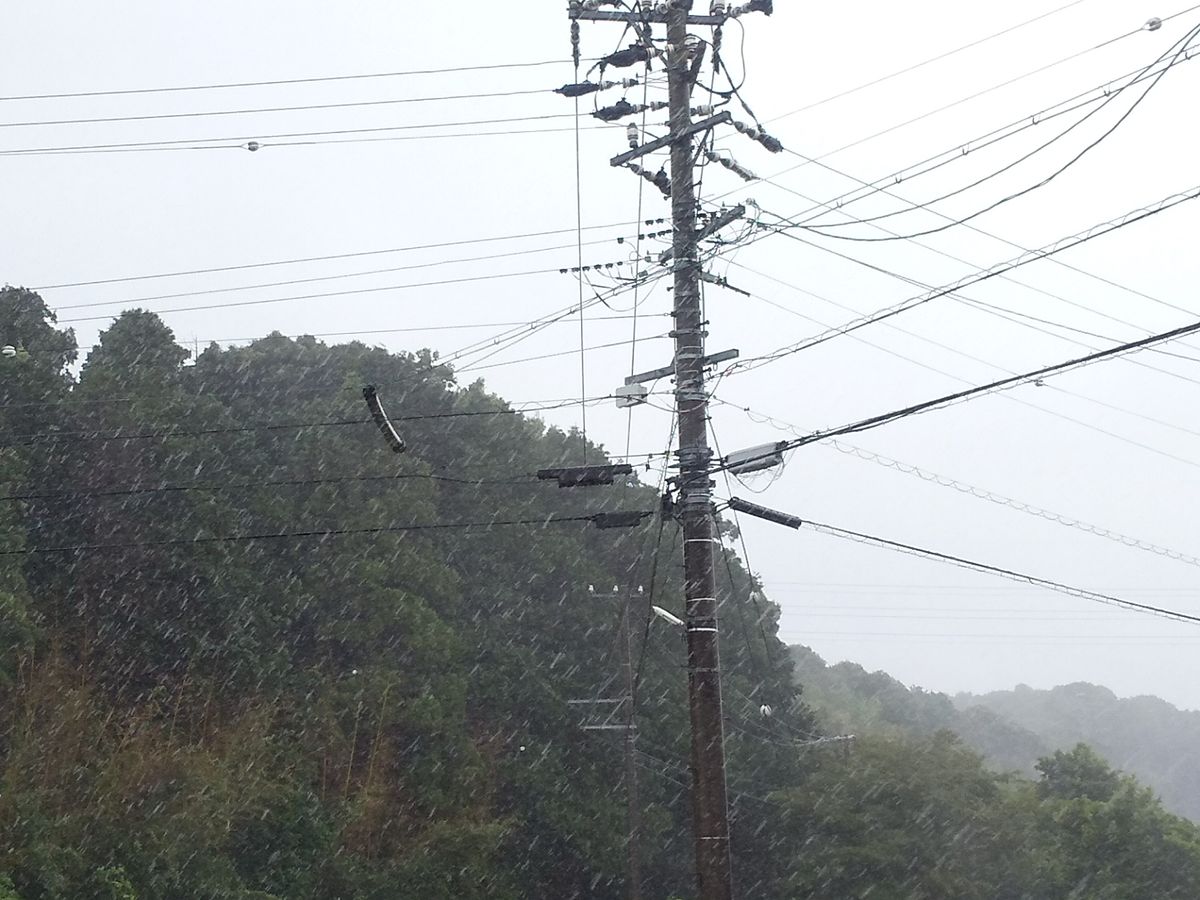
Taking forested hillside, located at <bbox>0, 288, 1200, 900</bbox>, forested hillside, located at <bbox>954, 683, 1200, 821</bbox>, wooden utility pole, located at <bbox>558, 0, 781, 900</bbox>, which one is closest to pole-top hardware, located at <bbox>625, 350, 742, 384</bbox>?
wooden utility pole, located at <bbox>558, 0, 781, 900</bbox>

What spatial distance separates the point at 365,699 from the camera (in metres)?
41.8

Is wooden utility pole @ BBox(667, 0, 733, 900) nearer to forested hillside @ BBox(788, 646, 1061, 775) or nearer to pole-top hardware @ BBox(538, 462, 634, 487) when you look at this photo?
pole-top hardware @ BBox(538, 462, 634, 487)

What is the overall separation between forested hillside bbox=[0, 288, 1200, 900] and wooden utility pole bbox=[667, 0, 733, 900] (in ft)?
63.0

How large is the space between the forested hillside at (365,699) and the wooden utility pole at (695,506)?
19.2 meters

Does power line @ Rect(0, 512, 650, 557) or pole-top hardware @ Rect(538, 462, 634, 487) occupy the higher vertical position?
power line @ Rect(0, 512, 650, 557)

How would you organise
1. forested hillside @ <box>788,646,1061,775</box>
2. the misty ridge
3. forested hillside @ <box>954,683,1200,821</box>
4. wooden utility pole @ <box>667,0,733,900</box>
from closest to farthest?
1. wooden utility pole @ <box>667,0,733,900</box>
2. the misty ridge
3. forested hillside @ <box>788,646,1061,775</box>
4. forested hillside @ <box>954,683,1200,821</box>

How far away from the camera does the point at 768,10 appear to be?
1444 cm

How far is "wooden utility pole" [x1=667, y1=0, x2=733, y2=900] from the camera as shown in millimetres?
12172

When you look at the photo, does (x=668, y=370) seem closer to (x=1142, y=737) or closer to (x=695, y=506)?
(x=695, y=506)

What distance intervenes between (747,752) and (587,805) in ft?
25.6

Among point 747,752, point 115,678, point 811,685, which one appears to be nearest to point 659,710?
point 747,752

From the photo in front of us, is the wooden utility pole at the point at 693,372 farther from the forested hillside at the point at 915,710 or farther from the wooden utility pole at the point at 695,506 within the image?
the forested hillside at the point at 915,710

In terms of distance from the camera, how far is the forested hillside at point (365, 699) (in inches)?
1358

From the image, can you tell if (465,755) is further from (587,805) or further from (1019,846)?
(1019,846)
